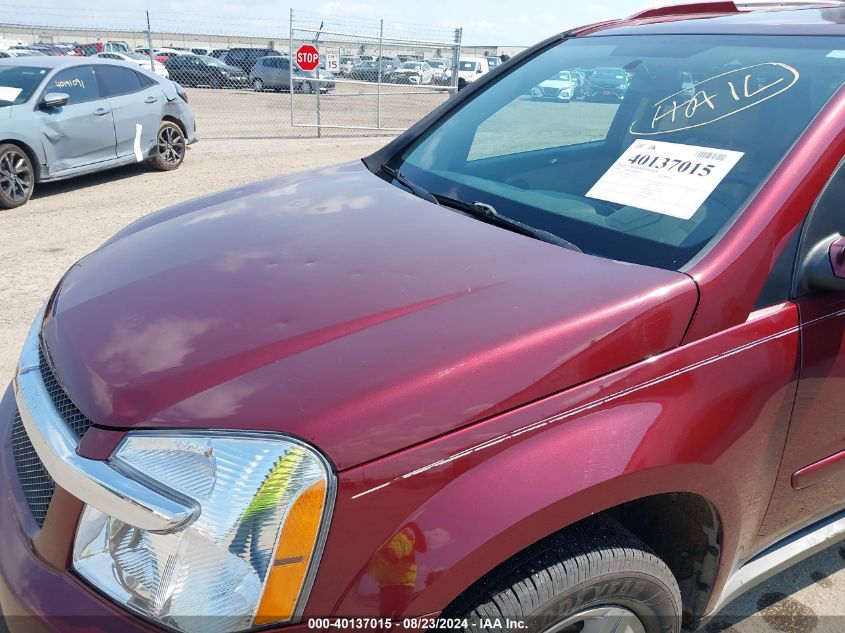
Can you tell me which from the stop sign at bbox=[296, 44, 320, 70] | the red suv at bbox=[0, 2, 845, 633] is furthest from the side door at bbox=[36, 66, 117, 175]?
the red suv at bbox=[0, 2, 845, 633]

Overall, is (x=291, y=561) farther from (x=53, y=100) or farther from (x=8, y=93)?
(x=8, y=93)

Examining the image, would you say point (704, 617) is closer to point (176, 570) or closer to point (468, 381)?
point (468, 381)

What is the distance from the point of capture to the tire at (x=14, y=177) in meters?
7.14

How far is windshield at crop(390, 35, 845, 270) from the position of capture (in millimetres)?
1836

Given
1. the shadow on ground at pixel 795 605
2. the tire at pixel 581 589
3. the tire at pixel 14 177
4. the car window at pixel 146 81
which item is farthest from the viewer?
the car window at pixel 146 81

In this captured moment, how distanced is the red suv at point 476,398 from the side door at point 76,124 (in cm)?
645

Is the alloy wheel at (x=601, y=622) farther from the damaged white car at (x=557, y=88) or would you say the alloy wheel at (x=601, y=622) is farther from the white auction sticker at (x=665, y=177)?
the damaged white car at (x=557, y=88)

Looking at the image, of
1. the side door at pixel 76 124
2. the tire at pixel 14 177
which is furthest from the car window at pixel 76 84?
the tire at pixel 14 177

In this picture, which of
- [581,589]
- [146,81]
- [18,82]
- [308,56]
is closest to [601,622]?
[581,589]

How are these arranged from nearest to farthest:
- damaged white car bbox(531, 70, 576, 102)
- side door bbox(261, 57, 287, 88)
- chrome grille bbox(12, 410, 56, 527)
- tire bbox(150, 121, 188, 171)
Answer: chrome grille bbox(12, 410, 56, 527) → damaged white car bbox(531, 70, 576, 102) → tire bbox(150, 121, 188, 171) → side door bbox(261, 57, 287, 88)

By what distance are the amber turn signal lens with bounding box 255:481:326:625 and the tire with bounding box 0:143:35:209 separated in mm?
7308

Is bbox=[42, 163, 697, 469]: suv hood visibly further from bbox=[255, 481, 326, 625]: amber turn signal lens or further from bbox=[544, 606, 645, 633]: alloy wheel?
bbox=[544, 606, 645, 633]: alloy wheel

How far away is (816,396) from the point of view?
1774 millimetres

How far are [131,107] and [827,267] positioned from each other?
29.3ft
